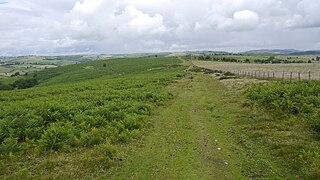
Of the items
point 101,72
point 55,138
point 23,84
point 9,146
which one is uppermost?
point 55,138

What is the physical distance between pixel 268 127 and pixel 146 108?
31.2ft

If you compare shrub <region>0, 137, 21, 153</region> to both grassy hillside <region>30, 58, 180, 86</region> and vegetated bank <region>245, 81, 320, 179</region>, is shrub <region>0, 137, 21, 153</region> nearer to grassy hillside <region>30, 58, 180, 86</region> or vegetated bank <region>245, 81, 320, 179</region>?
vegetated bank <region>245, 81, 320, 179</region>

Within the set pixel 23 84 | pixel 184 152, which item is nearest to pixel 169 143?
pixel 184 152

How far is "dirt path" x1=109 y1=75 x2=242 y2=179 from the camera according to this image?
1009 centimetres

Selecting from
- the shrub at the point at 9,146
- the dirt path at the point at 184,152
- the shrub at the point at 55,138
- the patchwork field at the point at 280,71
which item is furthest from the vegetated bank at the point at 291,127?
the patchwork field at the point at 280,71

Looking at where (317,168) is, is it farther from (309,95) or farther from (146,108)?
(146,108)

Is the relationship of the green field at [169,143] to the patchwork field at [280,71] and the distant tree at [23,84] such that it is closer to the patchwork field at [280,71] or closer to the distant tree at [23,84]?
the patchwork field at [280,71]

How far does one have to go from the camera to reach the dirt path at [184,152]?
1009 centimetres

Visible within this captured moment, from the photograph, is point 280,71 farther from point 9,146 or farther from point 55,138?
point 9,146

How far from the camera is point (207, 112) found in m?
21.4

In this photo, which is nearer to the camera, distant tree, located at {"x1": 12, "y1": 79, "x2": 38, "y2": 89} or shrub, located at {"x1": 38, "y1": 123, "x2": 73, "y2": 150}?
shrub, located at {"x1": 38, "y1": 123, "x2": 73, "y2": 150}

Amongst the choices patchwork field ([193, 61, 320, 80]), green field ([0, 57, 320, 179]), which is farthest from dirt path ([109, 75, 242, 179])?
patchwork field ([193, 61, 320, 80])

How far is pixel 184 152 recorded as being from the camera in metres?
12.2

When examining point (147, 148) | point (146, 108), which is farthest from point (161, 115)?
point (147, 148)
